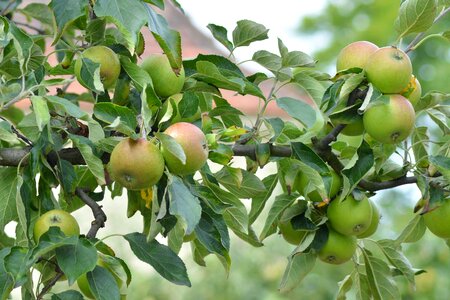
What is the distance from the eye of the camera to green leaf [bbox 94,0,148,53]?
112 centimetres

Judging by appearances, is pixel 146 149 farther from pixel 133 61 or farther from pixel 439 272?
pixel 439 272

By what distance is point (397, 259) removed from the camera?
1.53 metres

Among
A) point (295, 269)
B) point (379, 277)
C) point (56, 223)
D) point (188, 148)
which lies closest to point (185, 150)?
point (188, 148)

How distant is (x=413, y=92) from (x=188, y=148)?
16.7 inches

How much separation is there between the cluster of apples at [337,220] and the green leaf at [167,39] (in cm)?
29

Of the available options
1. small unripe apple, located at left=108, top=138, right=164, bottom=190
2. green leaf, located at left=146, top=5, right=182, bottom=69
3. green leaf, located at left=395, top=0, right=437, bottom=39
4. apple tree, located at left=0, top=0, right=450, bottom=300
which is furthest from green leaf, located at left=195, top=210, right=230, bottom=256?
green leaf, located at left=395, top=0, right=437, bottom=39

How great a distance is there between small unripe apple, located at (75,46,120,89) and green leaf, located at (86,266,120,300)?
10.9 inches

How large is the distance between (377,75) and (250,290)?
323cm

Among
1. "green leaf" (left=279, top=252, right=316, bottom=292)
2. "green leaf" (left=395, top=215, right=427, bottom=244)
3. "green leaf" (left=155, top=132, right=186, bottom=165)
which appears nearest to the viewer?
"green leaf" (left=155, top=132, right=186, bottom=165)

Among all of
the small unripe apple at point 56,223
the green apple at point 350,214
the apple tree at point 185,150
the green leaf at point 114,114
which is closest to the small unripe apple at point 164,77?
the apple tree at point 185,150

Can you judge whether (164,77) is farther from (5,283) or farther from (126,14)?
(5,283)

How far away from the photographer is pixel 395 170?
1414mm

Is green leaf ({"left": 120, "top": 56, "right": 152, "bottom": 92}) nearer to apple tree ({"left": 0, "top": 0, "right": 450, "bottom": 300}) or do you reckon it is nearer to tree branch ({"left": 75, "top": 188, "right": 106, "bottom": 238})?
apple tree ({"left": 0, "top": 0, "right": 450, "bottom": 300})

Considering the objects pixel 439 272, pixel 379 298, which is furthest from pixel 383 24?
pixel 379 298
